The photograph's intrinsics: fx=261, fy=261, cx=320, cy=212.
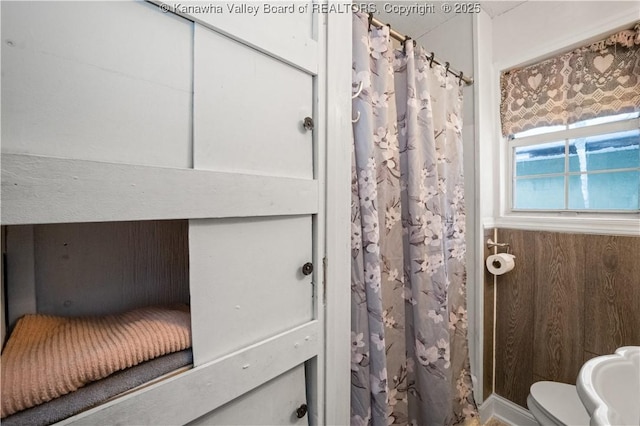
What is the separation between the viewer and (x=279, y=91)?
2.08 ft

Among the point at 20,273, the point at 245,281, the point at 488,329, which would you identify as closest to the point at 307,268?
the point at 245,281

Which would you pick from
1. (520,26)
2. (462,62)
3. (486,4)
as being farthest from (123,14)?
(520,26)

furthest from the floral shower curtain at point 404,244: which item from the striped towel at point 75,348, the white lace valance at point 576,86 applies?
the striped towel at point 75,348

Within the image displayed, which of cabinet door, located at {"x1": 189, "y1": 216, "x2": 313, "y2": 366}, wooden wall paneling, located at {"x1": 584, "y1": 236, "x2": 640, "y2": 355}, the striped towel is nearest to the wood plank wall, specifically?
wooden wall paneling, located at {"x1": 584, "y1": 236, "x2": 640, "y2": 355}

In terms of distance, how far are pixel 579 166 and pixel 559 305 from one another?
74 cm

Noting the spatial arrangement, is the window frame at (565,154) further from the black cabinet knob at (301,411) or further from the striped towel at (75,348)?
the striped towel at (75,348)

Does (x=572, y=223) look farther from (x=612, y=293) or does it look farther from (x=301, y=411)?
(x=301, y=411)

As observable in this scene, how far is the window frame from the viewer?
1248 millimetres

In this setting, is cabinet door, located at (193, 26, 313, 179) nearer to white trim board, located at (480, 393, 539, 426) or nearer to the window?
the window

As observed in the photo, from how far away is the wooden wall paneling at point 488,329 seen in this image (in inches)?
61.4

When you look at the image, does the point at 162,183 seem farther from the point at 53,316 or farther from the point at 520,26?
the point at 520,26

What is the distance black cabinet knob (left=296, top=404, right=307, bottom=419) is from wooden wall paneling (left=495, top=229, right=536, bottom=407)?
4.70 ft

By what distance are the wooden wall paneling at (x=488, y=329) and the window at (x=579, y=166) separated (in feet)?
1.21

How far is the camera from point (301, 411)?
0.67 meters
